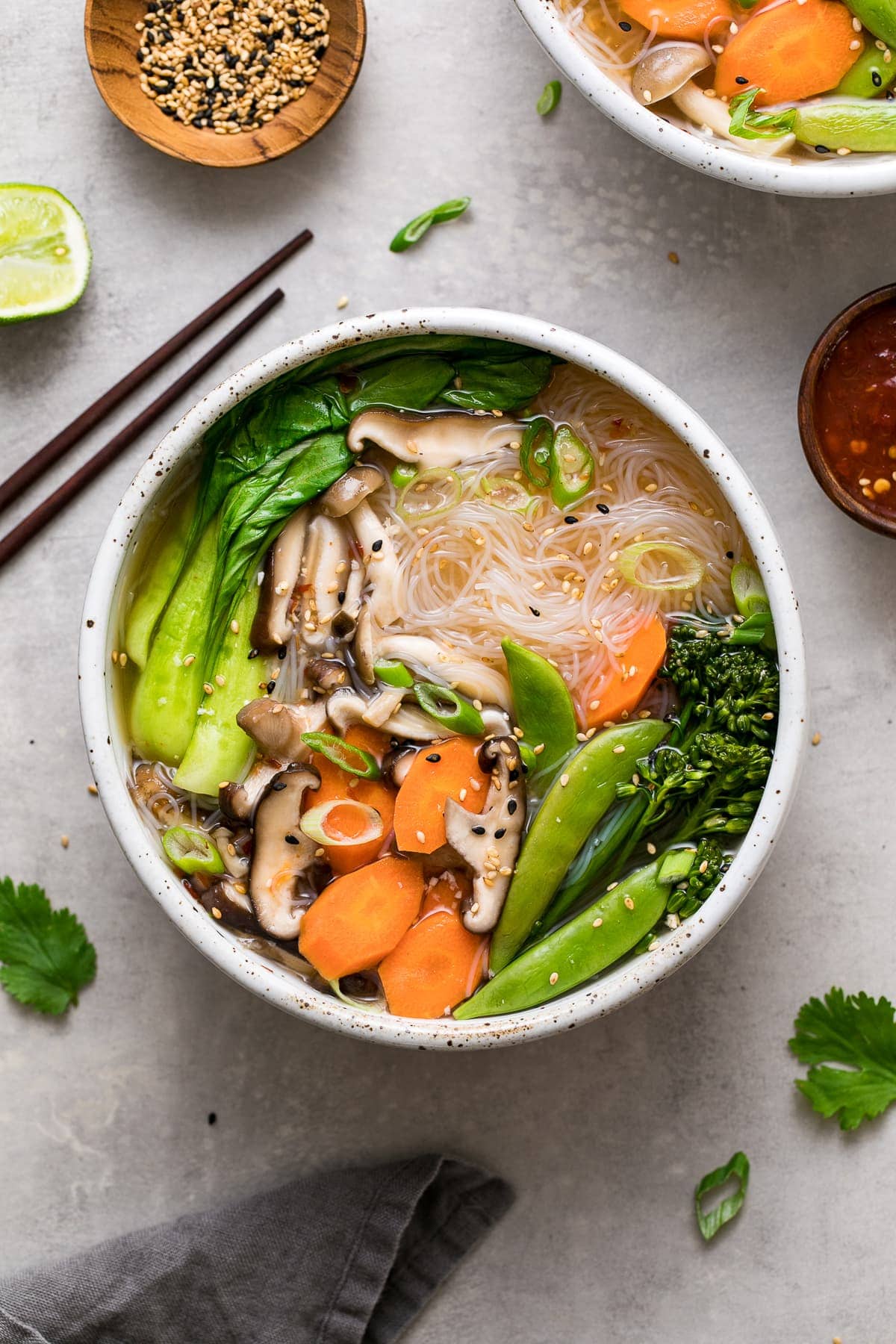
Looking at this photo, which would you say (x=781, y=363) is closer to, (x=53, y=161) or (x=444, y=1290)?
(x=53, y=161)

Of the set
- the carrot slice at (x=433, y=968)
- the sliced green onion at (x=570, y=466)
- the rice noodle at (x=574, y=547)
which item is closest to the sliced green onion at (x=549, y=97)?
the rice noodle at (x=574, y=547)

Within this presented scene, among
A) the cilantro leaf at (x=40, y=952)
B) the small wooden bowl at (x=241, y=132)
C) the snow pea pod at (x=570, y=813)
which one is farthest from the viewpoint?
the cilantro leaf at (x=40, y=952)

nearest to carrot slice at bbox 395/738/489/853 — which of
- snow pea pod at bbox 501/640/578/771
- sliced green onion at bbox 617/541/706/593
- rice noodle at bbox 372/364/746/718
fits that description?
snow pea pod at bbox 501/640/578/771

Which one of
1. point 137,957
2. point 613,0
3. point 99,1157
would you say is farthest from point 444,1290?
point 613,0

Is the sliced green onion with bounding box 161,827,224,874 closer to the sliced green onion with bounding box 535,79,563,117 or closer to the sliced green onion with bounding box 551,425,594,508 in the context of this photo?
the sliced green onion with bounding box 551,425,594,508

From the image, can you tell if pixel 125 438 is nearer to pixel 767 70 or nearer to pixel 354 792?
pixel 354 792

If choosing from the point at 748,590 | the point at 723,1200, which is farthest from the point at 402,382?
the point at 723,1200

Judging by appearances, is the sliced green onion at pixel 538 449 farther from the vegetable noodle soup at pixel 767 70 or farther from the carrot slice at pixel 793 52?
the carrot slice at pixel 793 52
